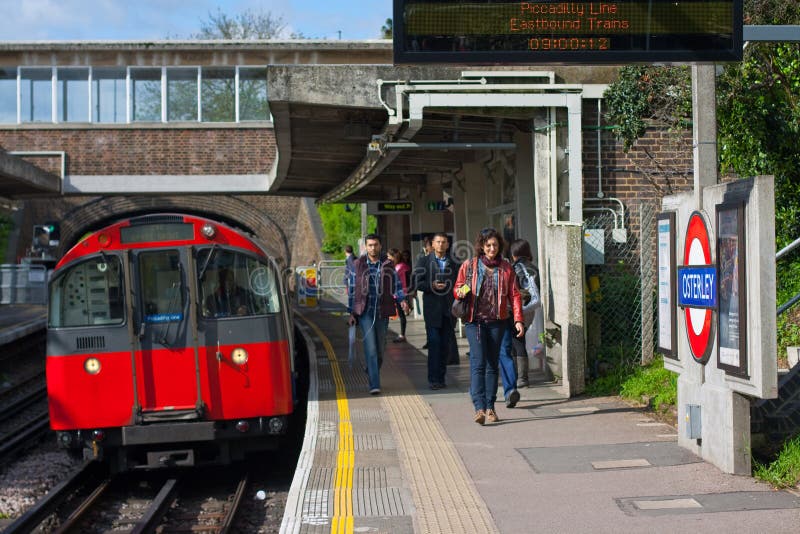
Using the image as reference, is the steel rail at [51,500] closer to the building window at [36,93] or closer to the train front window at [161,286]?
the train front window at [161,286]

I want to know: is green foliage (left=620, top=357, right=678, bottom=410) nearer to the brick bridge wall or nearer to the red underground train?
the red underground train

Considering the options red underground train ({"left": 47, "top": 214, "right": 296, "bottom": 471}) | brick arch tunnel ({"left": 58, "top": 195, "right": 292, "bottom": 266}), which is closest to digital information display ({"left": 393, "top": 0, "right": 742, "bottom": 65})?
red underground train ({"left": 47, "top": 214, "right": 296, "bottom": 471})

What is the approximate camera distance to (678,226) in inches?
303

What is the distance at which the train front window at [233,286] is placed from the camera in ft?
31.0

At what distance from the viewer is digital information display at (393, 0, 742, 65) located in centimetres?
703

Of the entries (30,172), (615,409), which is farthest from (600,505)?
(30,172)

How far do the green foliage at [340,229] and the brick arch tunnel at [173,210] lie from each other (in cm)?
250

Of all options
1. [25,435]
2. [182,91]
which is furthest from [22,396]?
[182,91]

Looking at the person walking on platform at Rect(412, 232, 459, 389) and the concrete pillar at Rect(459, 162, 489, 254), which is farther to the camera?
the concrete pillar at Rect(459, 162, 489, 254)

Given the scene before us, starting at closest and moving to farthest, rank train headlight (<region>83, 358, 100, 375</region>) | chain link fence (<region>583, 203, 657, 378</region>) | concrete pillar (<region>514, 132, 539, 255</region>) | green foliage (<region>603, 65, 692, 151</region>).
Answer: train headlight (<region>83, 358, 100, 375</region>), chain link fence (<region>583, 203, 657, 378</region>), green foliage (<region>603, 65, 692, 151</region>), concrete pillar (<region>514, 132, 539, 255</region>)

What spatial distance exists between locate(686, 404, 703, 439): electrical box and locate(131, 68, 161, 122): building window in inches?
1171

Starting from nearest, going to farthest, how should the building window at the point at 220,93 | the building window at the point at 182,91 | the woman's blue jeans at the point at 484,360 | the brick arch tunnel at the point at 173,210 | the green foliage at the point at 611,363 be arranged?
the woman's blue jeans at the point at 484,360
the green foliage at the point at 611,363
the building window at the point at 182,91
the building window at the point at 220,93
the brick arch tunnel at the point at 173,210

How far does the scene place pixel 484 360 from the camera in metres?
9.21

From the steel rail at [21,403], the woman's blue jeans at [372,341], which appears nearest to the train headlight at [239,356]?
the woman's blue jeans at [372,341]
